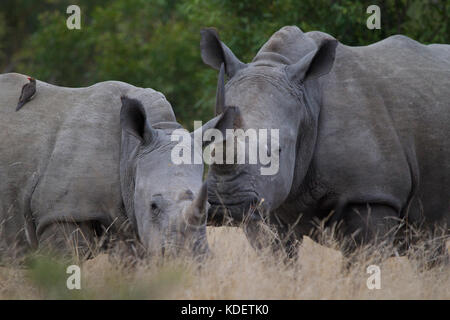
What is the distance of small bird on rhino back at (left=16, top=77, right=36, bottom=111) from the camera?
683 centimetres

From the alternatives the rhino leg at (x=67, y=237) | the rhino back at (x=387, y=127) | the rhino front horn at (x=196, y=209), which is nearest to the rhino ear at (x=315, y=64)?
the rhino back at (x=387, y=127)

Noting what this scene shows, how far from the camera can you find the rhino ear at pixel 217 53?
6922mm

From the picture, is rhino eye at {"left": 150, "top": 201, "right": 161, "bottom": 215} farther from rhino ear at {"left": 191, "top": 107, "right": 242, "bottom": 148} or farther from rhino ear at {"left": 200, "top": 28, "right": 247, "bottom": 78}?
rhino ear at {"left": 200, "top": 28, "right": 247, "bottom": 78}

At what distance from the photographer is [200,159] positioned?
19.9 feet

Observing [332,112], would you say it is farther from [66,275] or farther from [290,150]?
[66,275]

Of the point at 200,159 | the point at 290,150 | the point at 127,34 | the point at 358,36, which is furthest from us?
the point at 127,34

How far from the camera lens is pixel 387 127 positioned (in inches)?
268

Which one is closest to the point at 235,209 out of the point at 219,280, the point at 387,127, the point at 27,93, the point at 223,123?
the point at 223,123

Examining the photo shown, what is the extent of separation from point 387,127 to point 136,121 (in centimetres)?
199

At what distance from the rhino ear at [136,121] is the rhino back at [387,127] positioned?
4.63ft

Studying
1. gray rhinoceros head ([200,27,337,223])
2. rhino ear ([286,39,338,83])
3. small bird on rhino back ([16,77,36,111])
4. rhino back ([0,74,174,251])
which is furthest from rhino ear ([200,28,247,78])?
small bird on rhino back ([16,77,36,111])

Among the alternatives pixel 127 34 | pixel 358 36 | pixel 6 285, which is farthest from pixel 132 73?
pixel 6 285

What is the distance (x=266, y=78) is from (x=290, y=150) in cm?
59

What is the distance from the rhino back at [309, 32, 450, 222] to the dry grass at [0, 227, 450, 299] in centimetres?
70
